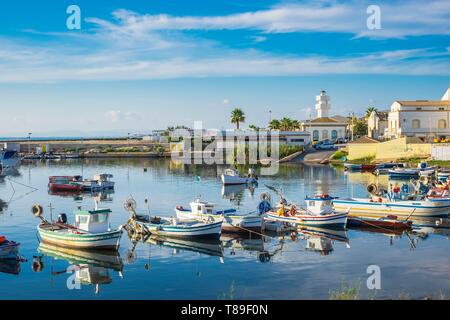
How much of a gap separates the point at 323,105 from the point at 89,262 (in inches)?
6087

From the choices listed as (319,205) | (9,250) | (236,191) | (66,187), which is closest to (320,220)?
(319,205)

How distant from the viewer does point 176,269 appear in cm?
3300

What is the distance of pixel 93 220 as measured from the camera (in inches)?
1501

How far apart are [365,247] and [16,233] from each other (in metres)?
25.6

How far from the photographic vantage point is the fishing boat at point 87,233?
3694 cm

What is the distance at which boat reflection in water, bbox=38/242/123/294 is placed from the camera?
31.2 meters

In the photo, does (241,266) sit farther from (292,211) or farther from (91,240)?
(292,211)

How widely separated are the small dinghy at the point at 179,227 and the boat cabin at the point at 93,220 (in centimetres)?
465

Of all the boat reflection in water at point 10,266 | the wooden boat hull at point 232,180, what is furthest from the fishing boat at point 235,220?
the wooden boat hull at point 232,180

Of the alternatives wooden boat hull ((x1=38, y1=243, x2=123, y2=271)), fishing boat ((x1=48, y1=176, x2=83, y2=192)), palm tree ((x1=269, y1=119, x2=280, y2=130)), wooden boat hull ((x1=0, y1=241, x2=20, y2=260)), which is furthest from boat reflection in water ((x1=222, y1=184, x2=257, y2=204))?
palm tree ((x1=269, y1=119, x2=280, y2=130))

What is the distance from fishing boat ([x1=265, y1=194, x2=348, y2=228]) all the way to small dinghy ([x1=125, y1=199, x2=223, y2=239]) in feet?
19.3

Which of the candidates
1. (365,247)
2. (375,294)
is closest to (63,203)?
(365,247)

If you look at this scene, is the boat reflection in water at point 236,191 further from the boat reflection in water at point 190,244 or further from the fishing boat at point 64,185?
the boat reflection in water at point 190,244

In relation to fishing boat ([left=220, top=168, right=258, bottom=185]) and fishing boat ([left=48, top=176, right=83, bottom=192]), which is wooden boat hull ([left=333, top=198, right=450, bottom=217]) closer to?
fishing boat ([left=220, top=168, right=258, bottom=185])
